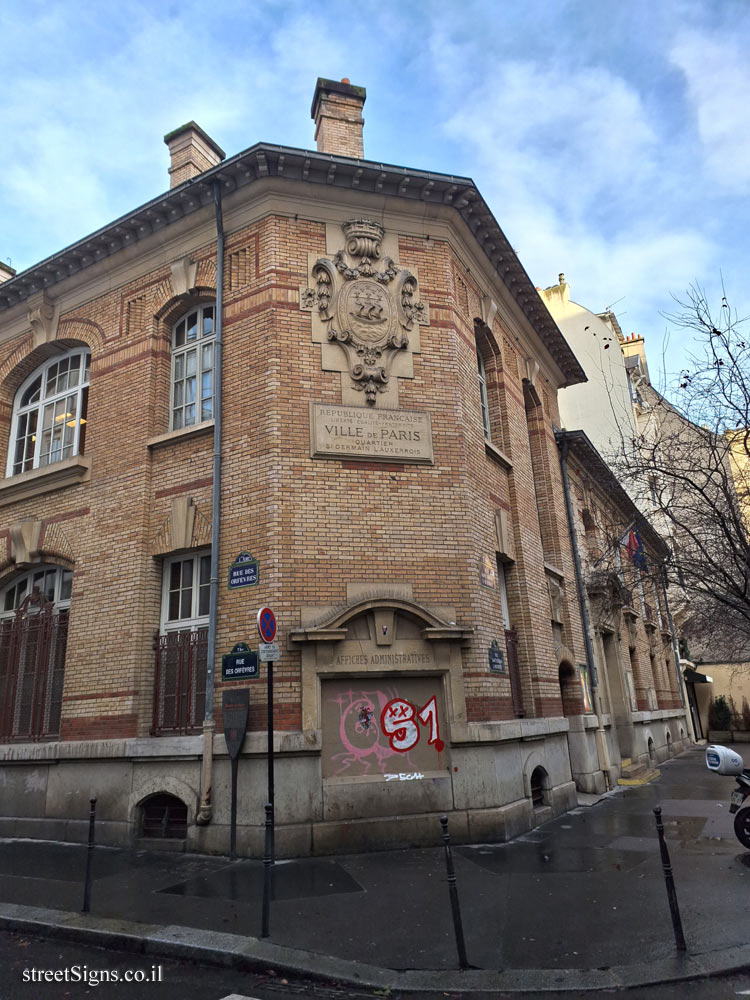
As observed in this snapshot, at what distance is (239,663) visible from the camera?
9820 mm

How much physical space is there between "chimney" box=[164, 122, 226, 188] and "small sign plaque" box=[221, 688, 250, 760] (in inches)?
453

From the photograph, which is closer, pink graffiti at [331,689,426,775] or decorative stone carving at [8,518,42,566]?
pink graffiti at [331,689,426,775]

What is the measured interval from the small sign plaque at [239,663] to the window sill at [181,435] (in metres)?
3.74

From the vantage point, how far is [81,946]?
6.02m

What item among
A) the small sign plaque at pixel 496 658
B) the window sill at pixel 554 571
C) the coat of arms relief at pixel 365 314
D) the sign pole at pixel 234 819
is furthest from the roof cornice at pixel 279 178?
the sign pole at pixel 234 819

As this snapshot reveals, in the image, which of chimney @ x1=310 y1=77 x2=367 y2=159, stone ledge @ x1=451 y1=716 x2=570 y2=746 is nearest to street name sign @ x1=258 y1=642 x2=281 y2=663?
stone ledge @ x1=451 y1=716 x2=570 y2=746

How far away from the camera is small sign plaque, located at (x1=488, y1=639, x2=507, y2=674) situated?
10844 millimetres

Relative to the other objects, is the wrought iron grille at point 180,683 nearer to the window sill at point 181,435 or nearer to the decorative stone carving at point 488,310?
the window sill at point 181,435

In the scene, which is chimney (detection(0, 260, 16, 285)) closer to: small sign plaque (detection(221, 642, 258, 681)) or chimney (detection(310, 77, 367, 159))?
chimney (detection(310, 77, 367, 159))

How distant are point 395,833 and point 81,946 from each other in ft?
14.3

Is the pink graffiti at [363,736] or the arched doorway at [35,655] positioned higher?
the arched doorway at [35,655]

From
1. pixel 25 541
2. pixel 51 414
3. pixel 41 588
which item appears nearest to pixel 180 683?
pixel 41 588

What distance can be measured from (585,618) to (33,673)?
491 inches

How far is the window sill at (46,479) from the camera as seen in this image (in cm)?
1273
